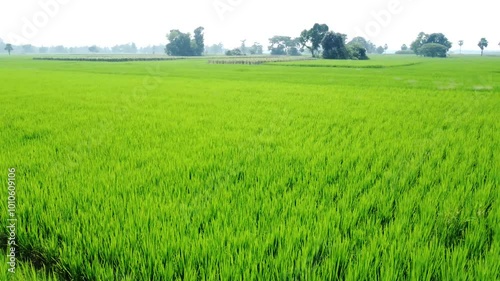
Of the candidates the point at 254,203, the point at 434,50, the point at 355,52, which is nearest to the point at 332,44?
the point at 355,52

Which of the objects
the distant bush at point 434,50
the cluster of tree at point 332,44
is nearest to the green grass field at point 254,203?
the cluster of tree at point 332,44

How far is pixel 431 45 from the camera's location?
97250mm

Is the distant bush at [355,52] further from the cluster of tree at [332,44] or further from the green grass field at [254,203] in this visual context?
the green grass field at [254,203]

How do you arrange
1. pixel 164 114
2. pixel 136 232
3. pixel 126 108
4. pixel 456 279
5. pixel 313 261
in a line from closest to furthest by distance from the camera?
pixel 456 279 → pixel 313 261 → pixel 136 232 → pixel 164 114 → pixel 126 108

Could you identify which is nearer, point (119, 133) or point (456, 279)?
point (456, 279)

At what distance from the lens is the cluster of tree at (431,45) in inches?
3787

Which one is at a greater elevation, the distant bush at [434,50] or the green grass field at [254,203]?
the distant bush at [434,50]

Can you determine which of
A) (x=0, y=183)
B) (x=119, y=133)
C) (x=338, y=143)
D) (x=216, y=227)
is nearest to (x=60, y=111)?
→ (x=119, y=133)

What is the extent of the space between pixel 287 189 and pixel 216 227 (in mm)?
1102

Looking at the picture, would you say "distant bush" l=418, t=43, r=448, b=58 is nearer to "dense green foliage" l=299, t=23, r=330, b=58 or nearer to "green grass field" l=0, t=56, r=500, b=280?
"dense green foliage" l=299, t=23, r=330, b=58

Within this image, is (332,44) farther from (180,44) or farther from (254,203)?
(254,203)

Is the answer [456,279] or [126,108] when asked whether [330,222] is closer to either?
[456,279]

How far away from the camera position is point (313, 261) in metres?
1.95

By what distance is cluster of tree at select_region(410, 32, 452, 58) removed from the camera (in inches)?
3787
